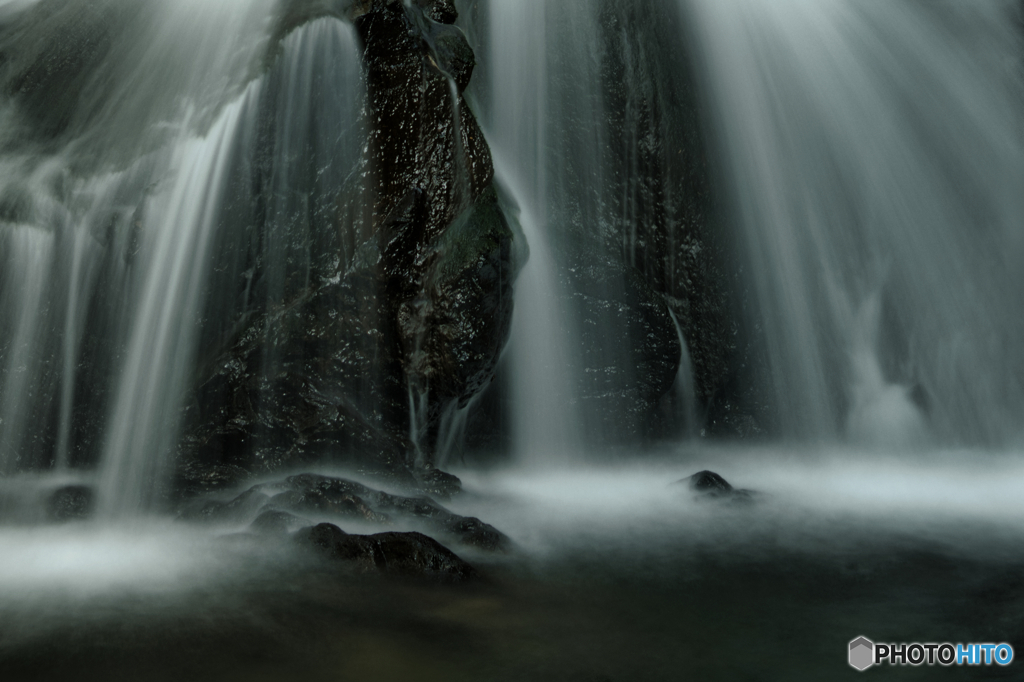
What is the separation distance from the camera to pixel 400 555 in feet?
15.9

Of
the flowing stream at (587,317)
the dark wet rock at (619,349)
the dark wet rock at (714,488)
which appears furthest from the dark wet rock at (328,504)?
the dark wet rock at (619,349)

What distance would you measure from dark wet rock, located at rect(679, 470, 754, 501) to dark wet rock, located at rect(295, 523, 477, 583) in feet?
9.35

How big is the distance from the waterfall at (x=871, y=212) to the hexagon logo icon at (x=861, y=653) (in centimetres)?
493

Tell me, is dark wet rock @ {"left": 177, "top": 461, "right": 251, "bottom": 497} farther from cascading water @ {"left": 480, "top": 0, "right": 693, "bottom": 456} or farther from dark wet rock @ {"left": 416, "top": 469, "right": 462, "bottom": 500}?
cascading water @ {"left": 480, "top": 0, "right": 693, "bottom": 456}

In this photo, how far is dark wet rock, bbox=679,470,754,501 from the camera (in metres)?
7.00

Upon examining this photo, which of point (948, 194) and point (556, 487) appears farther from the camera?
point (948, 194)

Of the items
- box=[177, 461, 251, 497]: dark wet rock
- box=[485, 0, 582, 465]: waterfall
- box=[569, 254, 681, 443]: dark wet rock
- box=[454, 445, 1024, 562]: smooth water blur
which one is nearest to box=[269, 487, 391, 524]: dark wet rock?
box=[177, 461, 251, 497]: dark wet rock

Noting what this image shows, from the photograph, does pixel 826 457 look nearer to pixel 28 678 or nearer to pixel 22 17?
pixel 28 678

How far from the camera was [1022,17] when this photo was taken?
1063cm

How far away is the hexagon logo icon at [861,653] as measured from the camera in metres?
3.99

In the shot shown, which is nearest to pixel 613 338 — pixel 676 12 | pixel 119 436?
pixel 676 12

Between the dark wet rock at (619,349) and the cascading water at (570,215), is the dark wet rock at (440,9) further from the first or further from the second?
the dark wet rock at (619,349)

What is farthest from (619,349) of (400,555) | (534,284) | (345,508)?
(400,555)

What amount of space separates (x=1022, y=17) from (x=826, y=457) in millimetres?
6582
